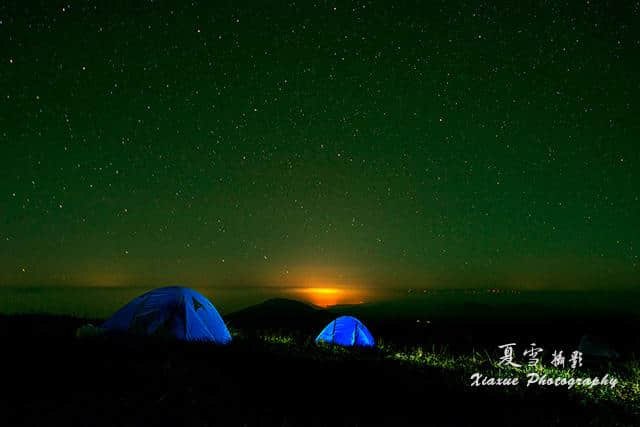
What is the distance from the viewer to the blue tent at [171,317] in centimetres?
1444

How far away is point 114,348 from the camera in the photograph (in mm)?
10492

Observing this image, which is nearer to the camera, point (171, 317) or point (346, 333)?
point (171, 317)

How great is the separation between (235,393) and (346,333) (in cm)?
1241

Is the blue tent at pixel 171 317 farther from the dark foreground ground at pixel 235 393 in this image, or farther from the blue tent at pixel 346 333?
the blue tent at pixel 346 333

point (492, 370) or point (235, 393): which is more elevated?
point (235, 393)

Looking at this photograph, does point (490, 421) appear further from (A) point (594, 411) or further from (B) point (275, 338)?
(B) point (275, 338)

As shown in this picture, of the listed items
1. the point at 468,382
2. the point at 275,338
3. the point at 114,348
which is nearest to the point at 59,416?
the point at 114,348

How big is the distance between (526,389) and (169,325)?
31.1ft

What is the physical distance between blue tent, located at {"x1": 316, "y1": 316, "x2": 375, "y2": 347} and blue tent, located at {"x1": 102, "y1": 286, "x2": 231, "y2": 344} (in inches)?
227

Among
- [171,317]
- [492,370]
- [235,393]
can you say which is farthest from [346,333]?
[235,393]

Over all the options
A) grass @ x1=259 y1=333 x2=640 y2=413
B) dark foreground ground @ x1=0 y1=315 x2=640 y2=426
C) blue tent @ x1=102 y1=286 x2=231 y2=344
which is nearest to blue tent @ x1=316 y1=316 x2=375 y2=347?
grass @ x1=259 y1=333 x2=640 y2=413

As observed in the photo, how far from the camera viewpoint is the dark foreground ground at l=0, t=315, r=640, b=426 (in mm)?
6859

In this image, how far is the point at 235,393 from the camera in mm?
8086

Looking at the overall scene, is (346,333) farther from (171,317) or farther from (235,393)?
(235,393)
